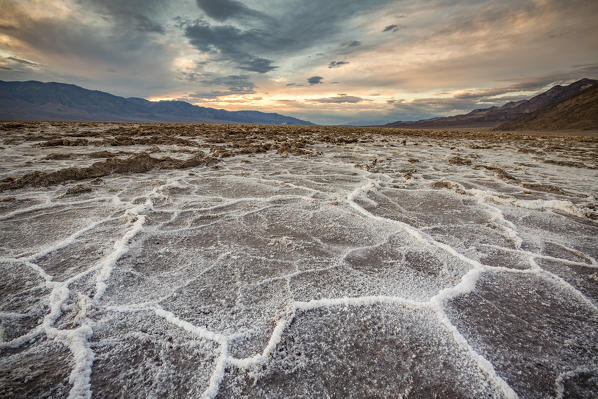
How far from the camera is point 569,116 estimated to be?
2559 inches

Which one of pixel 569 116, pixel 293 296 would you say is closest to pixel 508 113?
pixel 569 116

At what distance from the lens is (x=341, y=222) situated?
312 centimetres

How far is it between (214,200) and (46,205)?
2029mm

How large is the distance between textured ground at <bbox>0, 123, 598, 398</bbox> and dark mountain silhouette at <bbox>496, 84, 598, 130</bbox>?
3024 inches

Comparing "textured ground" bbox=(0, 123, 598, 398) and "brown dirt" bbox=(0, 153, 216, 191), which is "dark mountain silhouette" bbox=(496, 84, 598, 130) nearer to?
"textured ground" bbox=(0, 123, 598, 398)

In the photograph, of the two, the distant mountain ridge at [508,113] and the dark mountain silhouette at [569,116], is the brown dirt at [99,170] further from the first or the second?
→ the distant mountain ridge at [508,113]

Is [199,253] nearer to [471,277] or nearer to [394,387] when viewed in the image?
[394,387]

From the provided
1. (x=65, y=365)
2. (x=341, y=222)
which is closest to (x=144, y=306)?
(x=65, y=365)

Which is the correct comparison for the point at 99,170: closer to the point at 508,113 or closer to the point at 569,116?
the point at 569,116

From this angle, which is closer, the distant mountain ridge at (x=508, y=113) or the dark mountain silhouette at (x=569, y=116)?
the dark mountain silhouette at (x=569, y=116)

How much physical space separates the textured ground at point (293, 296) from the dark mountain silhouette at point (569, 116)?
3024 inches

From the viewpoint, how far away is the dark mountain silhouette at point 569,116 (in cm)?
5878

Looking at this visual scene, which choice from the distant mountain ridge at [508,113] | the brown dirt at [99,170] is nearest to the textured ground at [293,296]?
the brown dirt at [99,170]

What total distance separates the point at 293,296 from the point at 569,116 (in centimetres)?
9317
